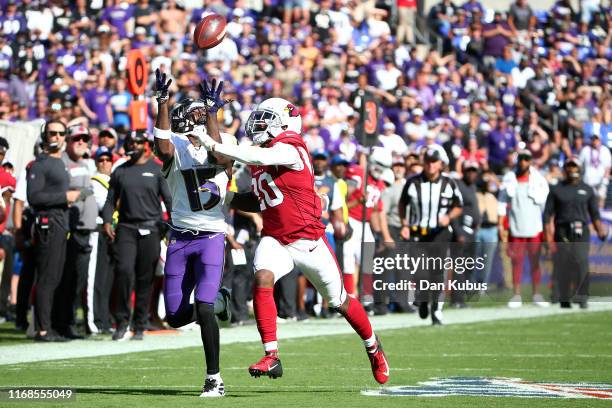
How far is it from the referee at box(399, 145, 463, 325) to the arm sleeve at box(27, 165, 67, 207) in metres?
4.64

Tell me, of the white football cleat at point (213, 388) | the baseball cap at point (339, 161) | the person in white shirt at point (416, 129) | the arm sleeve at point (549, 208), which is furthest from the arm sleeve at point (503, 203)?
the white football cleat at point (213, 388)

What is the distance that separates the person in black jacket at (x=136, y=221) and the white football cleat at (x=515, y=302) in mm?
6012

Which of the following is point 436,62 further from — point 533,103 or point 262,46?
point 262,46

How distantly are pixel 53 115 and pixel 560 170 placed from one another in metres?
12.0

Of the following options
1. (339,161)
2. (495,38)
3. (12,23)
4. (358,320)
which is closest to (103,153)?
(339,161)

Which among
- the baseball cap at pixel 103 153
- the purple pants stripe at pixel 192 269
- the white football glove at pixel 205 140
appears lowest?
the purple pants stripe at pixel 192 269

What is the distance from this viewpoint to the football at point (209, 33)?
11.8 meters

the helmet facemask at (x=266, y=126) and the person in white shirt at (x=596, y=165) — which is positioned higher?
the helmet facemask at (x=266, y=126)

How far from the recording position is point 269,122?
35.0 feet

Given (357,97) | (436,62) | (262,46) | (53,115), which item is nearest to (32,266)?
(53,115)

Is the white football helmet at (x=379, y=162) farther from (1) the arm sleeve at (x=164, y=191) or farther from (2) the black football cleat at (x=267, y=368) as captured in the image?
(2) the black football cleat at (x=267, y=368)

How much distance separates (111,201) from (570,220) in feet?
25.4

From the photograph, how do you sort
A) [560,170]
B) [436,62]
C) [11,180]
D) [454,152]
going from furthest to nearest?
[436,62]
[560,170]
[454,152]
[11,180]

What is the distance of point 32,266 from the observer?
15883mm
